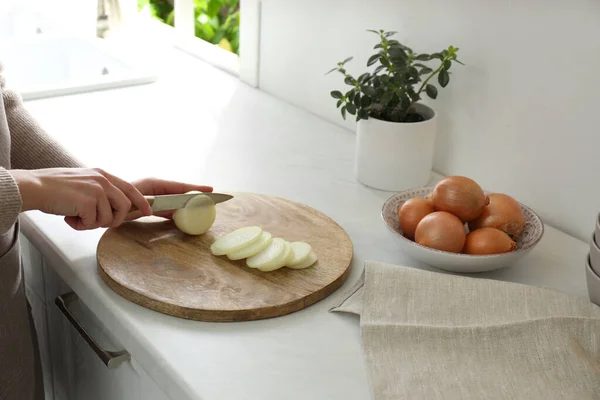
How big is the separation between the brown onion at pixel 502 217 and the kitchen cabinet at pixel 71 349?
52cm

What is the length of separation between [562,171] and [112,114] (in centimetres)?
96

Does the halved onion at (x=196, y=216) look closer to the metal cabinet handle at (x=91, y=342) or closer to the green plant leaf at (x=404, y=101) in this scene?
the metal cabinet handle at (x=91, y=342)

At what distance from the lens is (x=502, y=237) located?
44.0 inches

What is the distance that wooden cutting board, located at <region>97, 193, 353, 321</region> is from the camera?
1.01 m

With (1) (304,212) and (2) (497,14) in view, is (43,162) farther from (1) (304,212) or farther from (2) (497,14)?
(2) (497,14)

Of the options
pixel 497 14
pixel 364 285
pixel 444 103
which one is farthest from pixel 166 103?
pixel 364 285

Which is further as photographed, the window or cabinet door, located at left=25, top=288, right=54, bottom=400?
the window

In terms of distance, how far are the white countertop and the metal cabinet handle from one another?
0.04m

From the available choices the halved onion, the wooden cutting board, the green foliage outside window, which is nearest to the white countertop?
the wooden cutting board

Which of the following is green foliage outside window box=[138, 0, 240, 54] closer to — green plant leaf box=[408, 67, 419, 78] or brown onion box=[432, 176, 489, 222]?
green plant leaf box=[408, 67, 419, 78]

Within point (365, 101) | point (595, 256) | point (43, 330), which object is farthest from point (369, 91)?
point (43, 330)

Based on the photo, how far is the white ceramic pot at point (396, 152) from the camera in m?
1.36

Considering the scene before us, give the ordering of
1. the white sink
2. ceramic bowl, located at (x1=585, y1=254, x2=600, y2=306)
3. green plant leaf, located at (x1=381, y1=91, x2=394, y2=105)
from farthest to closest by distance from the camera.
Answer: the white sink, green plant leaf, located at (x1=381, y1=91, x2=394, y2=105), ceramic bowl, located at (x1=585, y1=254, x2=600, y2=306)

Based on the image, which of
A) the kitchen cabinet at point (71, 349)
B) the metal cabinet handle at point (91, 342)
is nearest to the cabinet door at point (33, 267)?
the kitchen cabinet at point (71, 349)
